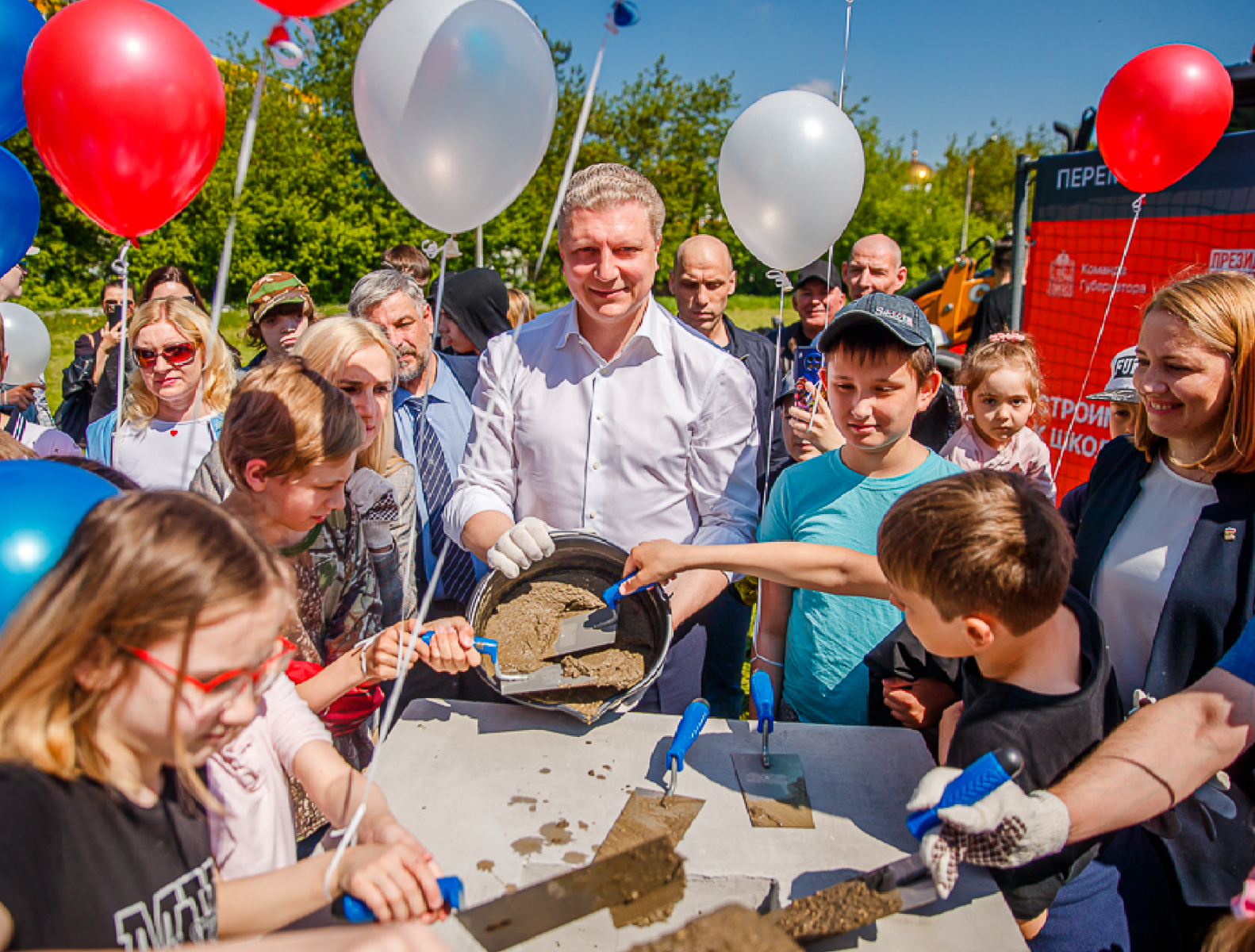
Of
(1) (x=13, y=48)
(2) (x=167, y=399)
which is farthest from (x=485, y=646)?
(1) (x=13, y=48)

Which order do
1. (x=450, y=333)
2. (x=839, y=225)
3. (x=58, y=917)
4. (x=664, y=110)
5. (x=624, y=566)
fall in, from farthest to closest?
(x=664, y=110), (x=450, y=333), (x=839, y=225), (x=624, y=566), (x=58, y=917)

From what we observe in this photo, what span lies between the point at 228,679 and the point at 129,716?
12 centimetres

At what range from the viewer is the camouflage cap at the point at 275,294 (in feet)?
11.3

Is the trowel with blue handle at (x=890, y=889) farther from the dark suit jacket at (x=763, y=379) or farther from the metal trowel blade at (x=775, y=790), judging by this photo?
the dark suit jacket at (x=763, y=379)

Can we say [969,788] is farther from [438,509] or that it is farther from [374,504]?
[438,509]

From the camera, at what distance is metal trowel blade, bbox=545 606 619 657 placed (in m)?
1.71

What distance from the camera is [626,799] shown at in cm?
150

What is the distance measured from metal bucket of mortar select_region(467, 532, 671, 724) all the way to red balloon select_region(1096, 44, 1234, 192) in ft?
10.3

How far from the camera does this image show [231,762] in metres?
1.32

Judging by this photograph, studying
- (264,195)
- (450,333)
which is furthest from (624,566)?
(264,195)

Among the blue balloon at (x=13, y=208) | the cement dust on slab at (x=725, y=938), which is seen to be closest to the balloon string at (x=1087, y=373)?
the cement dust on slab at (x=725, y=938)

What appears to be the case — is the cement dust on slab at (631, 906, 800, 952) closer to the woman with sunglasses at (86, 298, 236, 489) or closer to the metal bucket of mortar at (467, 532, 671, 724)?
the metal bucket of mortar at (467, 532, 671, 724)

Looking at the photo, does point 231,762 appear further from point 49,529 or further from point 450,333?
point 450,333

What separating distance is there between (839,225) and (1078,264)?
3300 mm
